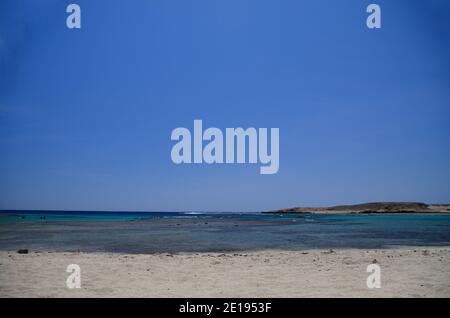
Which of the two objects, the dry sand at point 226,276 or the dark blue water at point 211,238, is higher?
the dry sand at point 226,276

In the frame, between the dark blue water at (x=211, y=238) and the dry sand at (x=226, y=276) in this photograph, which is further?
the dark blue water at (x=211, y=238)

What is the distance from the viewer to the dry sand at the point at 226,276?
954cm

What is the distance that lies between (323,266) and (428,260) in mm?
5005

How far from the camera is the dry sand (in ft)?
31.3

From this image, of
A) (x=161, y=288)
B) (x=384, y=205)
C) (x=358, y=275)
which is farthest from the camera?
(x=384, y=205)

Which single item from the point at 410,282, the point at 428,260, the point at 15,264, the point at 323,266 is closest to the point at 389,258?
the point at 428,260

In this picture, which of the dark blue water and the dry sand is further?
the dark blue water

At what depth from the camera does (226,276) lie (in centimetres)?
1184

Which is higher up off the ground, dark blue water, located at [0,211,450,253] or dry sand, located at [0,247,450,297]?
dry sand, located at [0,247,450,297]

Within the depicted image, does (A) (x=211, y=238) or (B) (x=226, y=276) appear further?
(A) (x=211, y=238)

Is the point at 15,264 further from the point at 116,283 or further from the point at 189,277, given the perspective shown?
the point at 189,277

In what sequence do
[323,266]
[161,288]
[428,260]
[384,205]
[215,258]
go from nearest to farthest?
[161,288], [323,266], [428,260], [215,258], [384,205]

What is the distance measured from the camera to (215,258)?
1628 cm

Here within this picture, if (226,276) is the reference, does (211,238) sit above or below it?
below
